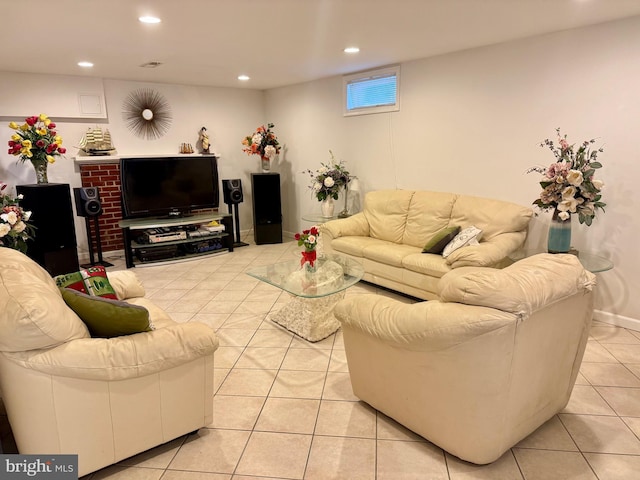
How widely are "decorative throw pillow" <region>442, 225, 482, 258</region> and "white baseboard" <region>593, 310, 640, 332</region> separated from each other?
3.82ft

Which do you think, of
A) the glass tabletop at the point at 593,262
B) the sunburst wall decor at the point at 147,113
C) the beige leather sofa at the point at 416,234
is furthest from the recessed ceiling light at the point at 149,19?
the glass tabletop at the point at 593,262

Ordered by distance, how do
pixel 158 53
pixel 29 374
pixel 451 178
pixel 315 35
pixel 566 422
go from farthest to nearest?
pixel 451 178, pixel 158 53, pixel 315 35, pixel 566 422, pixel 29 374

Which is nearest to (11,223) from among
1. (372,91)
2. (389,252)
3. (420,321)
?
(420,321)

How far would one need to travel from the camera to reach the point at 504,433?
1887mm

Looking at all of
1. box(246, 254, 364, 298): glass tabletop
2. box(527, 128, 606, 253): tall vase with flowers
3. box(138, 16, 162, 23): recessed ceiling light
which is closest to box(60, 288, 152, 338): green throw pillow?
box(246, 254, 364, 298): glass tabletop

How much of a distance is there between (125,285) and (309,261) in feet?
4.38

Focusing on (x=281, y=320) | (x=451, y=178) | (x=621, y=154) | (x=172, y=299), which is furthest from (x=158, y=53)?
(x=621, y=154)

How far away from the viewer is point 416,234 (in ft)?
14.6

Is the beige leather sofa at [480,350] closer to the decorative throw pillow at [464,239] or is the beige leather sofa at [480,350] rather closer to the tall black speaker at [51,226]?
the decorative throw pillow at [464,239]

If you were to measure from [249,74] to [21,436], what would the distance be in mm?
4626

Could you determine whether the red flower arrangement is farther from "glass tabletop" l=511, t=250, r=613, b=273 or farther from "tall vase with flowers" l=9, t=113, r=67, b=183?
"tall vase with flowers" l=9, t=113, r=67, b=183

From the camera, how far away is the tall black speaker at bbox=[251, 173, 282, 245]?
20.4ft

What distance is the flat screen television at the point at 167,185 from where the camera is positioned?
17.6 ft

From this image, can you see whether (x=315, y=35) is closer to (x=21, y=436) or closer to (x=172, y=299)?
(x=172, y=299)
